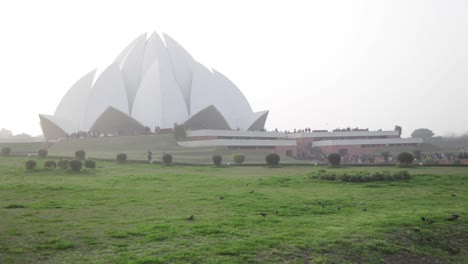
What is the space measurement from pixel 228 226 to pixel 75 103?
3919cm

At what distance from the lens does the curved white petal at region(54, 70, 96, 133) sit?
41.0m

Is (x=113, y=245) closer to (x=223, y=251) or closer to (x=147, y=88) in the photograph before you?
(x=223, y=251)

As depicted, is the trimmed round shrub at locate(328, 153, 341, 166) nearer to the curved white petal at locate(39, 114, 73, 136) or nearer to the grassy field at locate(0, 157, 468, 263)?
the grassy field at locate(0, 157, 468, 263)

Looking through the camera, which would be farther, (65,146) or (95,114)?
(95,114)

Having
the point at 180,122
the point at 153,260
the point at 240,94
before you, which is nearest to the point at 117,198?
the point at 153,260

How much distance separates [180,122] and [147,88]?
464cm

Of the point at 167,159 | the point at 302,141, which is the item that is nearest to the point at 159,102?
the point at 302,141

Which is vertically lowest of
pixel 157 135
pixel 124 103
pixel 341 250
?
pixel 341 250

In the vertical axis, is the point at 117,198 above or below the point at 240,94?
below

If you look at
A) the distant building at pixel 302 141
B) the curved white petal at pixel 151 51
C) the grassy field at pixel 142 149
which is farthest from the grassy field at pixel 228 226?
the curved white petal at pixel 151 51

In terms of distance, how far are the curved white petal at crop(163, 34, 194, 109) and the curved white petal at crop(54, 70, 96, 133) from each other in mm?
8312

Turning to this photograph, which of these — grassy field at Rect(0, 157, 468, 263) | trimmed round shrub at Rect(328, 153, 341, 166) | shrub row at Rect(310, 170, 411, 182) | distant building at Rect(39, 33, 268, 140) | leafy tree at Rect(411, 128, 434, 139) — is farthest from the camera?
leafy tree at Rect(411, 128, 434, 139)

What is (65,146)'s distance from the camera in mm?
31672

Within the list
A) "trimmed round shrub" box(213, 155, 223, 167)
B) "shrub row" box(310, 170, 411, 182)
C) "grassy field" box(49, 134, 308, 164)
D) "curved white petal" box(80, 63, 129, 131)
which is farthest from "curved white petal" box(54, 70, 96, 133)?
"shrub row" box(310, 170, 411, 182)
